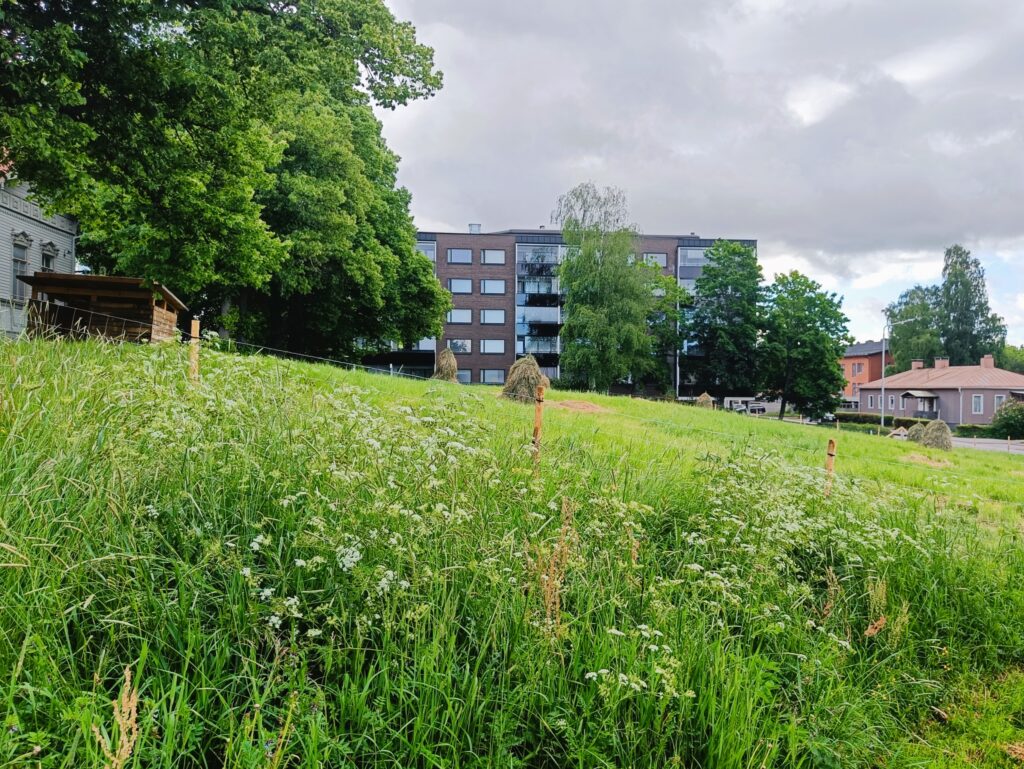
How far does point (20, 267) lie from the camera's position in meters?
25.5

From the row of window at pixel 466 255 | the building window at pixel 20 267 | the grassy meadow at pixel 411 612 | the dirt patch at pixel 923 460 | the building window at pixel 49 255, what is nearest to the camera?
the grassy meadow at pixel 411 612

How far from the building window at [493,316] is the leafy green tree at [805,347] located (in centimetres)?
2663

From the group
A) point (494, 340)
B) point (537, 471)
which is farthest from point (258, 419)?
point (494, 340)

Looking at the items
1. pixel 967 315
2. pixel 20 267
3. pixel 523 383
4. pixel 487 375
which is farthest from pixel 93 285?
pixel 967 315

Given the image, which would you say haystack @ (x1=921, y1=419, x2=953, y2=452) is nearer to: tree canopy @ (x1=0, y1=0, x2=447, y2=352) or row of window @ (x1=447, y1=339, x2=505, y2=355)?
tree canopy @ (x1=0, y1=0, x2=447, y2=352)

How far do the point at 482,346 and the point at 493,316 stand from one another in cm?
335

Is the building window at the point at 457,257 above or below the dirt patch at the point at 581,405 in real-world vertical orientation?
above

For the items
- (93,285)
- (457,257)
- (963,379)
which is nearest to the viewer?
(93,285)

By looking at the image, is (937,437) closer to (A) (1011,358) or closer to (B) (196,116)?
(B) (196,116)

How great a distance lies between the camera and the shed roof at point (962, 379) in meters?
58.4

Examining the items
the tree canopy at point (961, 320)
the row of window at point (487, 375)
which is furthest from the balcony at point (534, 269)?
the tree canopy at point (961, 320)

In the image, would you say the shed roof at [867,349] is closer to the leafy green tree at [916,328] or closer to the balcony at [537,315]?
the leafy green tree at [916,328]

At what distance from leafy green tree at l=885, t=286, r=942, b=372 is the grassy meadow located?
75.7m

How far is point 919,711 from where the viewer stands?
13.3ft
